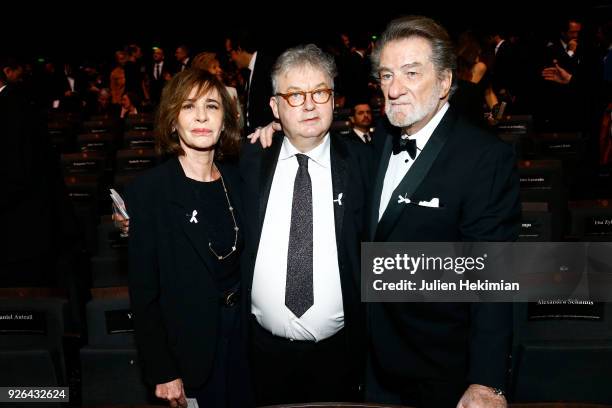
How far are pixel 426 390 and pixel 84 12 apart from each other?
15439 millimetres

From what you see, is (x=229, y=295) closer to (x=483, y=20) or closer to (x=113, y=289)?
(x=113, y=289)

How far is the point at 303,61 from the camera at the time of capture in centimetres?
195

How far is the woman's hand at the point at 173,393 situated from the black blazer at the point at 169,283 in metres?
0.02

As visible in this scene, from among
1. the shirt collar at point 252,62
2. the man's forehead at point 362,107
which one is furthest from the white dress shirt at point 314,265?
the shirt collar at point 252,62

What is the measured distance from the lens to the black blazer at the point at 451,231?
159cm

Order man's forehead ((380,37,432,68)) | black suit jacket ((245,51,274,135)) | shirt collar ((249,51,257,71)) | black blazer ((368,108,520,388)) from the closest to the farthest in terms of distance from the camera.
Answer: black blazer ((368,108,520,388)) < man's forehead ((380,37,432,68)) < black suit jacket ((245,51,274,135)) < shirt collar ((249,51,257,71))

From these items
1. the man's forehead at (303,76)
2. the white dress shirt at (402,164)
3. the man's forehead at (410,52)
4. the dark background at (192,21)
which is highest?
the dark background at (192,21)

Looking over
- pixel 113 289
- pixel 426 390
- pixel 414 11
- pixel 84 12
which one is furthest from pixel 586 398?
pixel 84 12

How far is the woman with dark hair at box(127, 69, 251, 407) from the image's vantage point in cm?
181

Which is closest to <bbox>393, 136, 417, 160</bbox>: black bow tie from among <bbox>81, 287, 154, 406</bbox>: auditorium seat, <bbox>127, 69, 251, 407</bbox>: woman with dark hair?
<bbox>127, 69, 251, 407</bbox>: woman with dark hair

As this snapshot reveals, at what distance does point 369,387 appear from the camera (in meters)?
1.96

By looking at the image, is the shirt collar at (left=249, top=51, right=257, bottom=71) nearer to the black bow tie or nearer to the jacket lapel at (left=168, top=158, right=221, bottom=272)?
the jacket lapel at (left=168, top=158, right=221, bottom=272)

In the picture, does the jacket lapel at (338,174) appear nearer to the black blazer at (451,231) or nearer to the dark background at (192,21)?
the black blazer at (451,231)

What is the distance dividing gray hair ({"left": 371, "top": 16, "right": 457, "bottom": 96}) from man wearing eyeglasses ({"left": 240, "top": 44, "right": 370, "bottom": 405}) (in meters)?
0.30
